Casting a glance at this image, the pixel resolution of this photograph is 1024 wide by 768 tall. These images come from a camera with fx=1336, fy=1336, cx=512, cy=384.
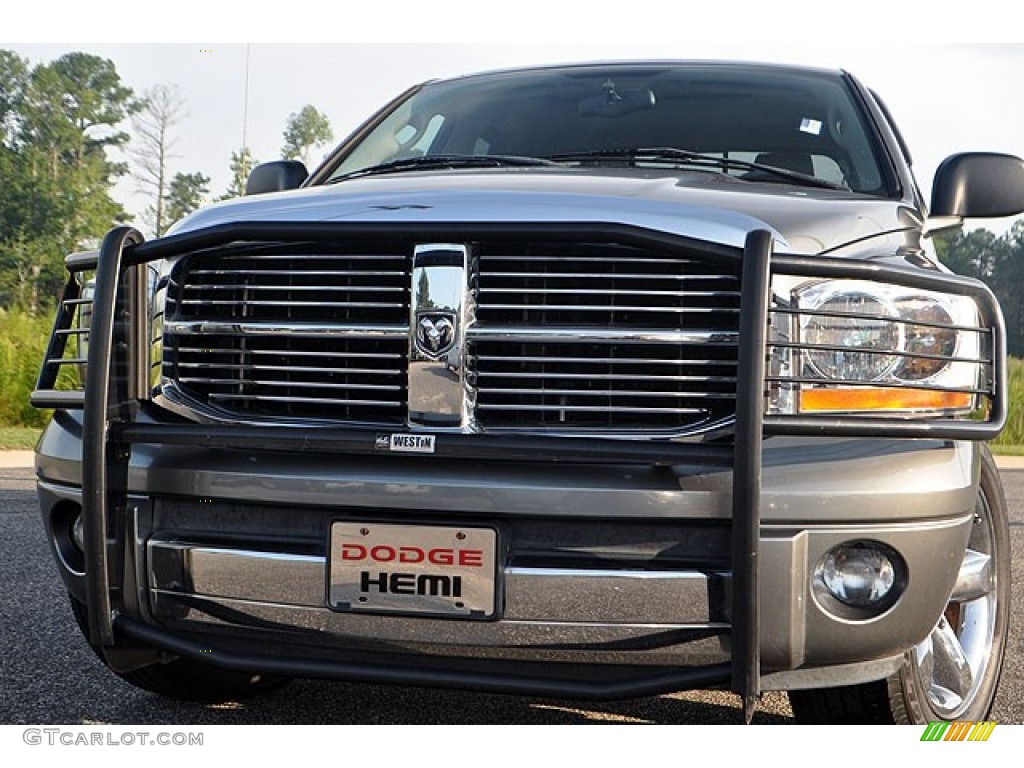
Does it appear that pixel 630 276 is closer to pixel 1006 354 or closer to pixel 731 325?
pixel 731 325

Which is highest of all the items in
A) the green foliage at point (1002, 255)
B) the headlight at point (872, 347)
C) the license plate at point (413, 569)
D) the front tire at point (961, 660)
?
the green foliage at point (1002, 255)

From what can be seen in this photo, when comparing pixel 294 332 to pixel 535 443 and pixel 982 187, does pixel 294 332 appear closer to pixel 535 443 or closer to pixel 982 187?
pixel 535 443

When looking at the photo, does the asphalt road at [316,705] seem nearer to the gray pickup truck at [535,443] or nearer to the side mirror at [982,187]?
the gray pickup truck at [535,443]

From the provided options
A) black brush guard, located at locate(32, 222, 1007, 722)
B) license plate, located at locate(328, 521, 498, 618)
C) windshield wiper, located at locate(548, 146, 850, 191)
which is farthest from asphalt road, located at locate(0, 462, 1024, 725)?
windshield wiper, located at locate(548, 146, 850, 191)

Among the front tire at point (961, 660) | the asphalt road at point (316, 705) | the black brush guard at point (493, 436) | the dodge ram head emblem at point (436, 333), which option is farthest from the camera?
the asphalt road at point (316, 705)

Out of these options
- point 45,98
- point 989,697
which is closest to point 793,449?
point 989,697

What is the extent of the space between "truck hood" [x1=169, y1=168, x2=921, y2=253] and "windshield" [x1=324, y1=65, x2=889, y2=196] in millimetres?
506

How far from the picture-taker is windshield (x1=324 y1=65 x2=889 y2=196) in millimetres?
3965

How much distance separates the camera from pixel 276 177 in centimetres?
459

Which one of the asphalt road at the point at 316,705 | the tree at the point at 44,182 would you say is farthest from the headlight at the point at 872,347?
the tree at the point at 44,182

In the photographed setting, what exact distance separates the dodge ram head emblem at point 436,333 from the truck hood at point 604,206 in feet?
0.66

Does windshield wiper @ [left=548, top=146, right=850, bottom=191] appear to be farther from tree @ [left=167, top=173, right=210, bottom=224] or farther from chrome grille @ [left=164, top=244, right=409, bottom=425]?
tree @ [left=167, top=173, right=210, bottom=224]

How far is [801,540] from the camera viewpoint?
2529mm

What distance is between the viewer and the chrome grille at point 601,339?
2.67m
